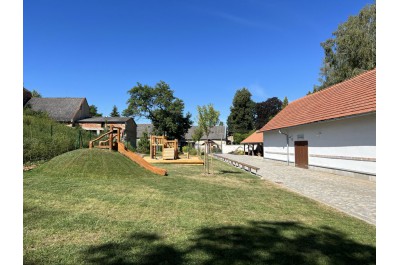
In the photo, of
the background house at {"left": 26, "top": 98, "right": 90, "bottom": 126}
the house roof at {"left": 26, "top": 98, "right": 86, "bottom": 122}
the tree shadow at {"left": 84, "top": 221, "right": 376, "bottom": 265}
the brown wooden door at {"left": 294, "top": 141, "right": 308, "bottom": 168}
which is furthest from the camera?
the house roof at {"left": 26, "top": 98, "right": 86, "bottom": 122}

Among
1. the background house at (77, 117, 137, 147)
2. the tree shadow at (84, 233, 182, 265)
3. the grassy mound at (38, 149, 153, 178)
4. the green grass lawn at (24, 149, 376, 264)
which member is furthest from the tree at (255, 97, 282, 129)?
the tree shadow at (84, 233, 182, 265)

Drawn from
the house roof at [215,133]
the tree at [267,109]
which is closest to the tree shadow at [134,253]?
the house roof at [215,133]

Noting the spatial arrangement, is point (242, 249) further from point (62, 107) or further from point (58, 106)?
point (58, 106)

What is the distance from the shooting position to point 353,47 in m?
27.0

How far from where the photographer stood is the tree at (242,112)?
6531 centimetres

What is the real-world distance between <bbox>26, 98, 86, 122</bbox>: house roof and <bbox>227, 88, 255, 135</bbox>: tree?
3839cm

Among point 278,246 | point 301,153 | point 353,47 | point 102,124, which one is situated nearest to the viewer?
point 278,246

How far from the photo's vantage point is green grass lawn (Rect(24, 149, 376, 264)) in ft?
11.4

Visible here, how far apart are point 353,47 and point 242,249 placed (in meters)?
30.4

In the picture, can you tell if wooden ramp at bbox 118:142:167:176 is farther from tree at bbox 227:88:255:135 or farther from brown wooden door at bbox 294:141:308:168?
tree at bbox 227:88:255:135

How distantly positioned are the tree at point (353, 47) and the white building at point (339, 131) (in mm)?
11072

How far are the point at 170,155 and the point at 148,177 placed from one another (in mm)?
10786

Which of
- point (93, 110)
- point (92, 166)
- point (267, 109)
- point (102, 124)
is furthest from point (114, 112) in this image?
point (92, 166)
